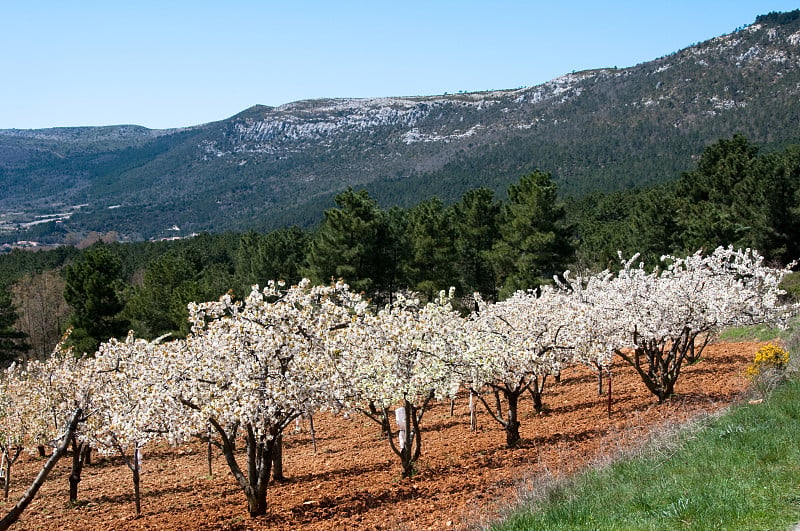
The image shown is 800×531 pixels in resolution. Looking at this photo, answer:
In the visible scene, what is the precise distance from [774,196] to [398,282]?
2175cm

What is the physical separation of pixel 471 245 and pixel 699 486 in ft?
118

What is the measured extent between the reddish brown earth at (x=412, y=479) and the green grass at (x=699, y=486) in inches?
38.5

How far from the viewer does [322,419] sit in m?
27.1

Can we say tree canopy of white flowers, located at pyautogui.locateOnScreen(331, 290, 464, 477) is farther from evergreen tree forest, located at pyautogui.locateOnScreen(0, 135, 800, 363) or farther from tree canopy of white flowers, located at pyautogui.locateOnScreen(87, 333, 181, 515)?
evergreen tree forest, located at pyautogui.locateOnScreen(0, 135, 800, 363)

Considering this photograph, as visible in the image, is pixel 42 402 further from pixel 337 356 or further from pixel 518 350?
pixel 518 350

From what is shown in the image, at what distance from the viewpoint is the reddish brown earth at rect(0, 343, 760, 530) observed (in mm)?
10430

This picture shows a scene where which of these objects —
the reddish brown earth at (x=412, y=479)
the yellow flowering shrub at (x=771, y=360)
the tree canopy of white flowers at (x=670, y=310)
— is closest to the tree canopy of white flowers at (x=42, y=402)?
the reddish brown earth at (x=412, y=479)

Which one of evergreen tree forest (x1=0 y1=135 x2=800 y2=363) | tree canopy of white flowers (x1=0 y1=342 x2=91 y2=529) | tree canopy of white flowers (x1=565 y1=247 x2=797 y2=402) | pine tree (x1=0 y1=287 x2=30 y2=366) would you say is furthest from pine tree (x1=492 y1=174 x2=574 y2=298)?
pine tree (x1=0 y1=287 x2=30 y2=366)

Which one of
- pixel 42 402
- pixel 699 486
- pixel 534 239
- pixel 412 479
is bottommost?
pixel 412 479

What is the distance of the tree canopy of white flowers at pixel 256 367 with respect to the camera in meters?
9.99

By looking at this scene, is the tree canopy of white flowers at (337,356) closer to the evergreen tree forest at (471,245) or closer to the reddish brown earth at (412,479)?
the reddish brown earth at (412,479)

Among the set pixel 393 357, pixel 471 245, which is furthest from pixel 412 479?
pixel 471 245

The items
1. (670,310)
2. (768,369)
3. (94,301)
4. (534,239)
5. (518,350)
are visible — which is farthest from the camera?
(534,239)

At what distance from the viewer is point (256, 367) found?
1014cm
